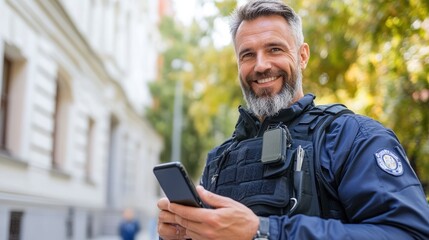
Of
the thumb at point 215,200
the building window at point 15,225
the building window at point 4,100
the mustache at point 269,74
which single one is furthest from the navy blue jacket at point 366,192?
the building window at point 4,100

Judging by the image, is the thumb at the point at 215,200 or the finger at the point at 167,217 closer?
the thumb at the point at 215,200

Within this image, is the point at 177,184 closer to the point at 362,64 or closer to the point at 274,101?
the point at 274,101

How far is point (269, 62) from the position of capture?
2203mm

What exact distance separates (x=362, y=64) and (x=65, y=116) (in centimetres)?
812

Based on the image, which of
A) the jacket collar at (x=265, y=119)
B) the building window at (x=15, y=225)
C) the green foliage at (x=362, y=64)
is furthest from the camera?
the building window at (x=15, y=225)

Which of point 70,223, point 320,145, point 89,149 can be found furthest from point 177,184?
point 89,149

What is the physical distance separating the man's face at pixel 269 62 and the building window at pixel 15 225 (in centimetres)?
900

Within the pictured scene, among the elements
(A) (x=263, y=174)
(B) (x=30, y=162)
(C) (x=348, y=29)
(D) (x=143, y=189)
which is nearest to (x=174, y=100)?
(D) (x=143, y=189)

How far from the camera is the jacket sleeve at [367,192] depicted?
1.64 metres

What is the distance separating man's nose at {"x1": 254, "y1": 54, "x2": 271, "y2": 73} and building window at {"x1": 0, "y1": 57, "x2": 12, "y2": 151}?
30.0 ft

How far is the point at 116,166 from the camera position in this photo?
74.9 feet

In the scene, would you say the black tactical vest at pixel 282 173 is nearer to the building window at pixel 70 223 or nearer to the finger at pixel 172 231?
the finger at pixel 172 231

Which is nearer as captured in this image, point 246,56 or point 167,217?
point 167,217

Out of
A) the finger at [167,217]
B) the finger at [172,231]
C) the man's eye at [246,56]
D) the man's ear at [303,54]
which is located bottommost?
the finger at [172,231]
